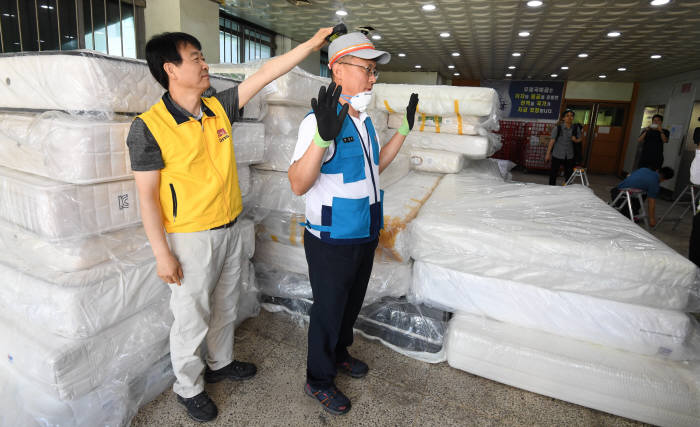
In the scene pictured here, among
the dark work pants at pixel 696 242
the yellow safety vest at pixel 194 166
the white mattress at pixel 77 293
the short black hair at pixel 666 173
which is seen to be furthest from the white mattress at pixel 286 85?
the short black hair at pixel 666 173

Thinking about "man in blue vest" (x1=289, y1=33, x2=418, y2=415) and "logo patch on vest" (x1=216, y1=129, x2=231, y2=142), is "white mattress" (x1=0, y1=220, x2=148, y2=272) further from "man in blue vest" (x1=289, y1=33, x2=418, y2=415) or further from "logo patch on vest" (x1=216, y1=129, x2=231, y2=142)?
"man in blue vest" (x1=289, y1=33, x2=418, y2=415)

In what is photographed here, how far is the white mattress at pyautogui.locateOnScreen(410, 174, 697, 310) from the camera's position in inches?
60.8

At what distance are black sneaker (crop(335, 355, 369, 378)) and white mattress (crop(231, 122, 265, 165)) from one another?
1.10 meters

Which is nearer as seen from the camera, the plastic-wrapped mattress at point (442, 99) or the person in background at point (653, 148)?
the plastic-wrapped mattress at point (442, 99)

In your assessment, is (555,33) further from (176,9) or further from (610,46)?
(176,9)

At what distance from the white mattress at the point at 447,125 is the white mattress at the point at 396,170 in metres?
0.33

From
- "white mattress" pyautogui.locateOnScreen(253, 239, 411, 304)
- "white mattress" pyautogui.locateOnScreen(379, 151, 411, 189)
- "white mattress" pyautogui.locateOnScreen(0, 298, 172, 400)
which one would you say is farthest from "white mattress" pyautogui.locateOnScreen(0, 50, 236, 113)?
"white mattress" pyautogui.locateOnScreen(379, 151, 411, 189)

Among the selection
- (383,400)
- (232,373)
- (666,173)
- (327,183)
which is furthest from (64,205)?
(666,173)

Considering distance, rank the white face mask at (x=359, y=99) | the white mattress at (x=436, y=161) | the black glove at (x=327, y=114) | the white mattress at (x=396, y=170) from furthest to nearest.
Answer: the white mattress at (x=436, y=161)
the white mattress at (x=396, y=170)
the white face mask at (x=359, y=99)
the black glove at (x=327, y=114)

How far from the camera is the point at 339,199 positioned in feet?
4.41

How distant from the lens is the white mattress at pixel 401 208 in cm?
195

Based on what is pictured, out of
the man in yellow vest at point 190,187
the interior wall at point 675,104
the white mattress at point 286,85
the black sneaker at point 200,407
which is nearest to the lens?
the man in yellow vest at point 190,187

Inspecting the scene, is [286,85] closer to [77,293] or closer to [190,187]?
[190,187]

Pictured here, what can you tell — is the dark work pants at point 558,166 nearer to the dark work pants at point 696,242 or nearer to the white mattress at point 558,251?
the dark work pants at point 696,242
